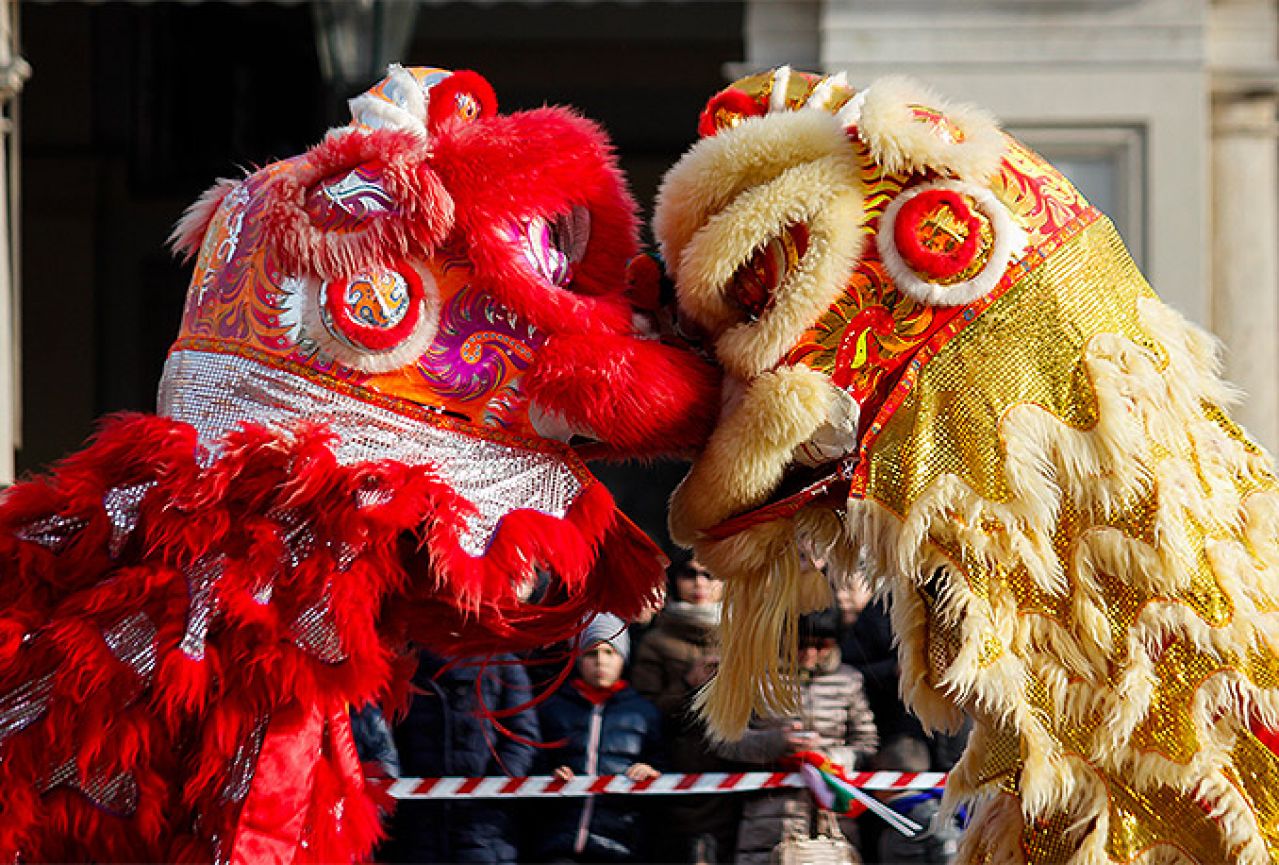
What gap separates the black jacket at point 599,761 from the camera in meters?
5.13

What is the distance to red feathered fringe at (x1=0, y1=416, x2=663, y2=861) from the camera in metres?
2.59

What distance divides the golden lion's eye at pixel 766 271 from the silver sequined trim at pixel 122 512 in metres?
0.94

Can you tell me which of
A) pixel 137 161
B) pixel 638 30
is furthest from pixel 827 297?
pixel 137 161

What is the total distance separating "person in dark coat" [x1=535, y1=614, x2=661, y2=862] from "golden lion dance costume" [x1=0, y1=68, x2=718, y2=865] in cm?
230

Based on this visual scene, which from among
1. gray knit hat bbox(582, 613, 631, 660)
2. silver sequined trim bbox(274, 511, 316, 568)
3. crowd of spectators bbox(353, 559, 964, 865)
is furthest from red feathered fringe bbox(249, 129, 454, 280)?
crowd of spectators bbox(353, 559, 964, 865)

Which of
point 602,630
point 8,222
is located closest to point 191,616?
point 602,630

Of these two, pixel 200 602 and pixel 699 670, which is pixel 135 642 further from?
pixel 699 670

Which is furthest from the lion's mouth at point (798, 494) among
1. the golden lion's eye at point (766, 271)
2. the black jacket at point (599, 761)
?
the black jacket at point (599, 761)

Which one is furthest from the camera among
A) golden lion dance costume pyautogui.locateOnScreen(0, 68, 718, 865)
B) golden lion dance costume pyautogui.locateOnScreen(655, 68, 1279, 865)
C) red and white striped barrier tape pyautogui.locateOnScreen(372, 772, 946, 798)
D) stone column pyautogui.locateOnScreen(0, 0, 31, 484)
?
stone column pyautogui.locateOnScreen(0, 0, 31, 484)

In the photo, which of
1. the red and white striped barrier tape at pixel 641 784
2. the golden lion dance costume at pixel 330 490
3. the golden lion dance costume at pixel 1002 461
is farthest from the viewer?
the red and white striped barrier tape at pixel 641 784

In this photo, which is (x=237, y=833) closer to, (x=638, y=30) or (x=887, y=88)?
(x=887, y=88)

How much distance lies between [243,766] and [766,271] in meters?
1.08

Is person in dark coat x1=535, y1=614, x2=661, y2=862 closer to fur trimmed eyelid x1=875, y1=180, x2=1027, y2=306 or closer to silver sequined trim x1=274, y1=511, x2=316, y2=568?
silver sequined trim x1=274, y1=511, x2=316, y2=568

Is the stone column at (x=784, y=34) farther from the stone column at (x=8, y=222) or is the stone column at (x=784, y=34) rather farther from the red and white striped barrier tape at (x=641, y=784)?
the red and white striped barrier tape at (x=641, y=784)
